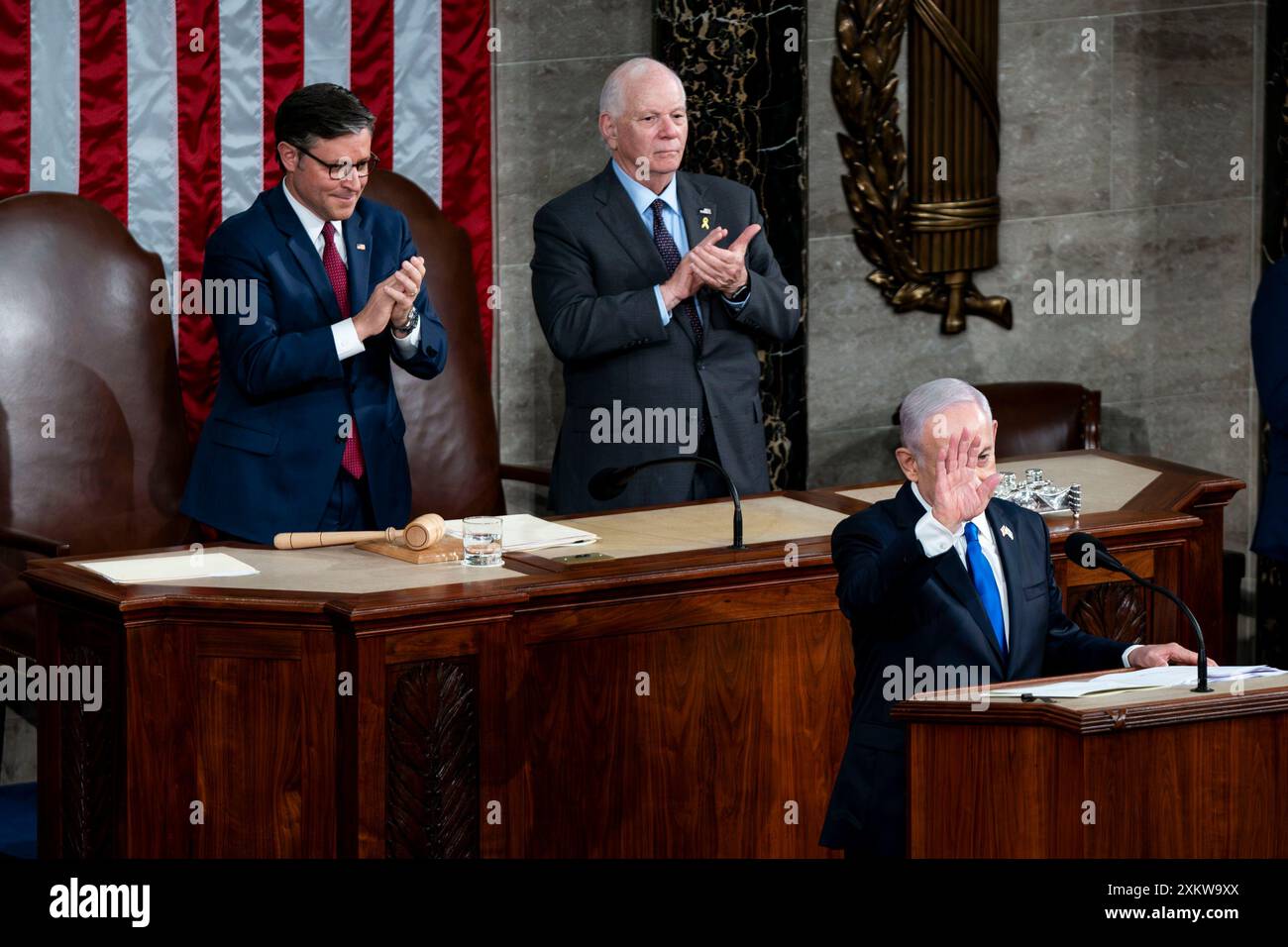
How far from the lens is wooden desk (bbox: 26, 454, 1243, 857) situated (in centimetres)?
404

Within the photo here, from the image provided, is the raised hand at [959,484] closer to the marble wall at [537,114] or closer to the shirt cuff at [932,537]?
the shirt cuff at [932,537]

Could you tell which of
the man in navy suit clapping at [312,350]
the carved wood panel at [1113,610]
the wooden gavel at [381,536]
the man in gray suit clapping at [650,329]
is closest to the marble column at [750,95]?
the man in gray suit clapping at [650,329]

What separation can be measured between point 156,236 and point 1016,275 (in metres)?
3.09

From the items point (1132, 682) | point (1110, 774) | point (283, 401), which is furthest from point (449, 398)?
point (1110, 774)

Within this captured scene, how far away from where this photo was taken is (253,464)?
507cm

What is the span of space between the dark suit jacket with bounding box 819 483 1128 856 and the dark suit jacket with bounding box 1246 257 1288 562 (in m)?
1.75

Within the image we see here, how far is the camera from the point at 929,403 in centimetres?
369

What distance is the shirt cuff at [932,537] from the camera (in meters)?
3.47

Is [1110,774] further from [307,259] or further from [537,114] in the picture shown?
[537,114]

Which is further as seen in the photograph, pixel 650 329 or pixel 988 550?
pixel 650 329

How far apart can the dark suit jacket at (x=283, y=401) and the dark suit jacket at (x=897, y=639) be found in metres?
1.73

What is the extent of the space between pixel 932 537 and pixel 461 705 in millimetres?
1151
